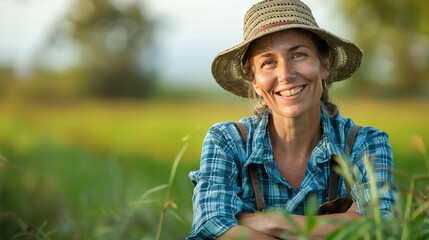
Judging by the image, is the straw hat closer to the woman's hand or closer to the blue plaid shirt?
the blue plaid shirt

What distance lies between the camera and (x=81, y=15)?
38.5 ft

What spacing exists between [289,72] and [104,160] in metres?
6.59

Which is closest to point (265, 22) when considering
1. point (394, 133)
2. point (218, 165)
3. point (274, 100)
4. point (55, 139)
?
point (274, 100)

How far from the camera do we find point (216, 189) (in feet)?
7.15

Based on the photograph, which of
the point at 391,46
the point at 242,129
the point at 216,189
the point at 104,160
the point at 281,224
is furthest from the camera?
the point at 391,46

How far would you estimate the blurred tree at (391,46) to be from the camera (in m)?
11.0

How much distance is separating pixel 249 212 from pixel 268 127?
46cm

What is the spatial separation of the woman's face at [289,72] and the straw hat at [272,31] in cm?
6

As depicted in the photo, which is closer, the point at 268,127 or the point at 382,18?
the point at 268,127

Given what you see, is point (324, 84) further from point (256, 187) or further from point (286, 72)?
point (256, 187)

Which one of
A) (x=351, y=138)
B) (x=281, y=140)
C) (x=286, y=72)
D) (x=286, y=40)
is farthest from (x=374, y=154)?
(x=286, y=40)

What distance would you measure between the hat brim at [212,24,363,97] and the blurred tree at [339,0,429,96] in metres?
8.67

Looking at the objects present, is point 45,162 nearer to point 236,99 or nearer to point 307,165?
point 236,99

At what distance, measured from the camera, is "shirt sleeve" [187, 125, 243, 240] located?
2.09 metres
